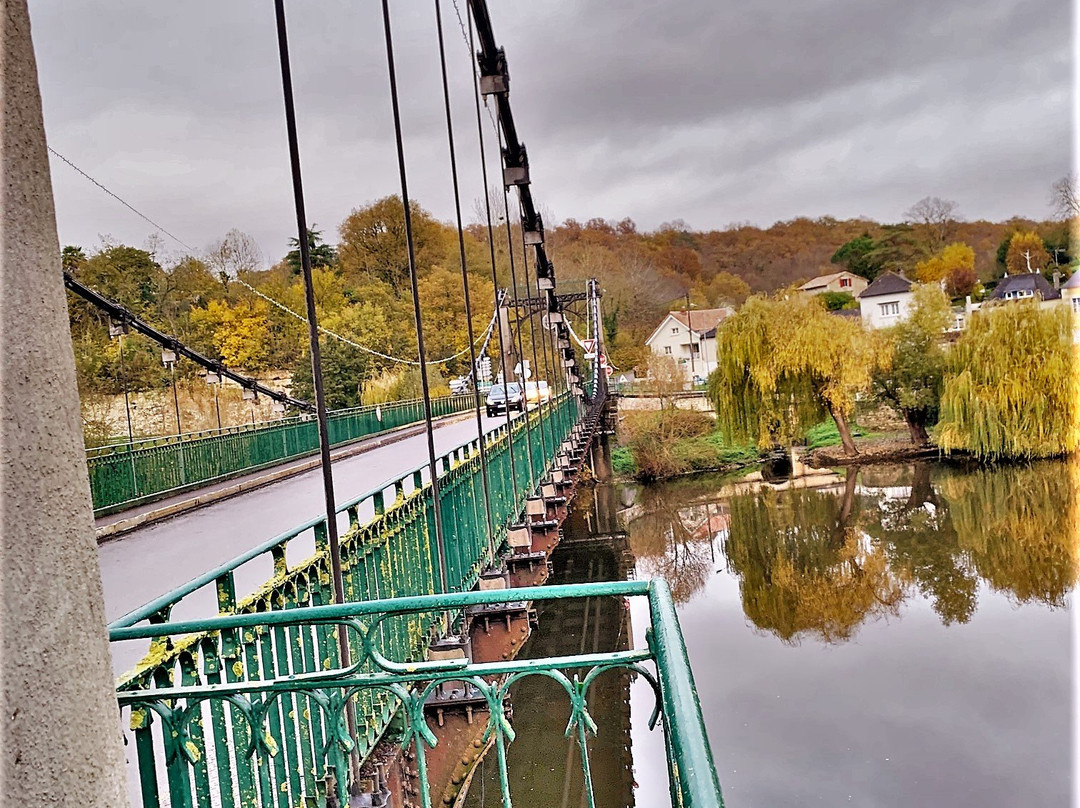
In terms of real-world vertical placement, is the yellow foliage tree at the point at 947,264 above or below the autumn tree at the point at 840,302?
above

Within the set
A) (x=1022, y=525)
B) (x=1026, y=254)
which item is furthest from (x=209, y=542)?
(x=1026, y=254)

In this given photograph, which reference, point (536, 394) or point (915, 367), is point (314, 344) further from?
point (915, 367)

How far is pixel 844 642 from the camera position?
14508mm

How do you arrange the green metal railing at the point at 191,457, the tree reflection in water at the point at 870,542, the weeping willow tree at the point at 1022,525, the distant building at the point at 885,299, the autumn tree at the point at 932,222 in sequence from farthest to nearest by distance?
the autumn tree at the point at 932,222 → the distant building at the point at 885,299 → the weeping willow tree at the point at 1022,525 → the tree reflection in water at the point at 870,542 → the green metal railing at the point at 191,457

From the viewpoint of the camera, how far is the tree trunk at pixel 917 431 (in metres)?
25.7

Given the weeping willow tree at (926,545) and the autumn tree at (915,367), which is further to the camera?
the autumn tree at (915,367)

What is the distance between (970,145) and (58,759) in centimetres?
7921

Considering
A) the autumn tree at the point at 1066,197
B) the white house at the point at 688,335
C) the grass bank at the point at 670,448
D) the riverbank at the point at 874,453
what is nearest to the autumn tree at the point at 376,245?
the grass bank at the point at 670,448

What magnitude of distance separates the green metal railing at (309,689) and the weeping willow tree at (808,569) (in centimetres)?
1358

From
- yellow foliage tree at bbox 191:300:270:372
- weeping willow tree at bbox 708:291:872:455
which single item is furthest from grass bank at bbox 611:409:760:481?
yellow foliage tree at bbox 191:300:270:372

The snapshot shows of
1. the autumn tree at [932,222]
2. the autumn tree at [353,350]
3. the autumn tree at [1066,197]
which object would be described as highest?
the autumn tree at [932,222]

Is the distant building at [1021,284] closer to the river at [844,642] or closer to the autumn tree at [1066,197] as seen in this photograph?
the autumn tree at [1066,197]

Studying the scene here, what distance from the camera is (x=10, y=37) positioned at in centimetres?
99

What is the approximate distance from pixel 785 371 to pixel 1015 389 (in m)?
5.85
